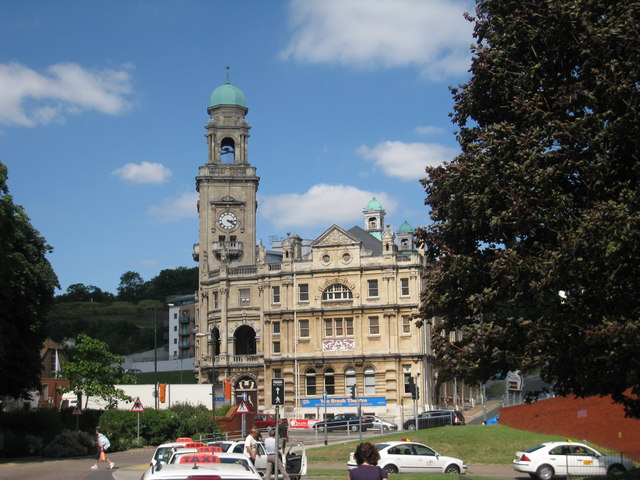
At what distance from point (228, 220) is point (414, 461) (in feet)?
176

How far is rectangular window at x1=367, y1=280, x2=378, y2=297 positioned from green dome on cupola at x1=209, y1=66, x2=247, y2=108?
24.0 meters

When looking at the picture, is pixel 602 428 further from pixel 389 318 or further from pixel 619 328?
pixel 389 318

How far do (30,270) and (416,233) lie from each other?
88.3ft

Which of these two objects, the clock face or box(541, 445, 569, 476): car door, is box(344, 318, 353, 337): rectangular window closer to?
the clock face

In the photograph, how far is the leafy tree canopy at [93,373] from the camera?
58812 mm

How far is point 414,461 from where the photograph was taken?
31953 millimetres

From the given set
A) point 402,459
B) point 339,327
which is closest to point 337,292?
point 339,327

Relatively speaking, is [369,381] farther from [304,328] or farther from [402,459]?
[402,459]

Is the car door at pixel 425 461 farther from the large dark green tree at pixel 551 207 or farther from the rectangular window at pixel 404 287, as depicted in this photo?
the rectangular window at pixel 404 287

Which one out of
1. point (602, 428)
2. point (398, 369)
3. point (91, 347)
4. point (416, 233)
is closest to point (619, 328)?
point (416, 233)

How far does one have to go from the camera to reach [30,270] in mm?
42594

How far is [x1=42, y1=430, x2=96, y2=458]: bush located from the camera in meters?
39.8

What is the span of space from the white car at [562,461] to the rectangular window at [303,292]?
47227 mm

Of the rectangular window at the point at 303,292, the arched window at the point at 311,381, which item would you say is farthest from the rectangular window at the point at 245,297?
the arched window at the point at 311,381
